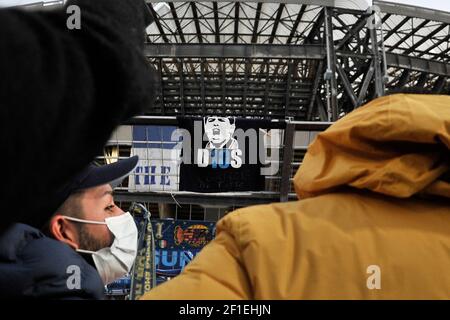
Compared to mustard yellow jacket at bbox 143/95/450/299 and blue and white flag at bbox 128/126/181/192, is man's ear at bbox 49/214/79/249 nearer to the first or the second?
mustard yellow jacket at bbox 143/95/450/299

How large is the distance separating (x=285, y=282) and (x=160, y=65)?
16.1 m

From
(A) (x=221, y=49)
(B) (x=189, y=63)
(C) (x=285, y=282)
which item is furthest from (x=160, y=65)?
(C) (x=285, y=282)

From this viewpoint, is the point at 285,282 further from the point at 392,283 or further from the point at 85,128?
the point at 85,128

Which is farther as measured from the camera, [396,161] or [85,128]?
[396,161]

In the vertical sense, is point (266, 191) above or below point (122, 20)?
below

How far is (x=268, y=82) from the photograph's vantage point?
17.5m

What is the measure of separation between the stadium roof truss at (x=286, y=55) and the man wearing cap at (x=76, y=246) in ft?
38.6

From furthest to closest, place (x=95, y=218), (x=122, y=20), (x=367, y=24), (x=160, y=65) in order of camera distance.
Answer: (x=160, y=65), (x=367, y=24), (x=95, y=218), (x=122, y=20)

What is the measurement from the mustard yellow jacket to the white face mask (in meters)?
1.16

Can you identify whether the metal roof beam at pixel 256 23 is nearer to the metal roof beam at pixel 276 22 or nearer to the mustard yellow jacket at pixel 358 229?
the metal roof beam at pixel 276 22

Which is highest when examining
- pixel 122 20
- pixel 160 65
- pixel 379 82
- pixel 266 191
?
pixel 160 65

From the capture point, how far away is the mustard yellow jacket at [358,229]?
3.68 feet

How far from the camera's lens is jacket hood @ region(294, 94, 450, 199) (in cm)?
120

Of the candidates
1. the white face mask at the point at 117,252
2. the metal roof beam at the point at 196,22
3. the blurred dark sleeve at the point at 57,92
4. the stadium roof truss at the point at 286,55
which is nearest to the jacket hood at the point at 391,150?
the blurred dark sleeve at the point at 57,92
